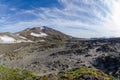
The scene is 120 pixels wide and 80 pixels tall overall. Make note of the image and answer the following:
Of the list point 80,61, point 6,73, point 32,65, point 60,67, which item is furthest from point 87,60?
point 6,73

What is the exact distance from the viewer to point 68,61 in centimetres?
11056

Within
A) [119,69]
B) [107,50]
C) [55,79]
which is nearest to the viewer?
[55,79]

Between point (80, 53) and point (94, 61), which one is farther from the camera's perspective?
point (80, 53)

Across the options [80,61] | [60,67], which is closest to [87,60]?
[80,61]

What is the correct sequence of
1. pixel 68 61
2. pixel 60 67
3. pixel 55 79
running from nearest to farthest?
pixel 55 79 < pixel 60 67 < pixel 68 61

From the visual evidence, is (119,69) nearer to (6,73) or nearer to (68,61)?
(68,61)

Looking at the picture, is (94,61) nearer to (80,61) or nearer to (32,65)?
(80,61)

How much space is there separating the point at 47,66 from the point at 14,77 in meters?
44.4

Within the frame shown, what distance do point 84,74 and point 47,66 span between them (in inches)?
2017

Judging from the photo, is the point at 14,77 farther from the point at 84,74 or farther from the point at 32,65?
the point at 32,65

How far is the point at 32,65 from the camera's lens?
110688mm

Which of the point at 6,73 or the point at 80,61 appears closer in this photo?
the point at 6,73

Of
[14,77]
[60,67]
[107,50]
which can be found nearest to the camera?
[14,77]

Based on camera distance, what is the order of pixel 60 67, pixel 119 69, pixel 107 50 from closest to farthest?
pixel 119 69 → pixel 60 67 → pixel 107 50
